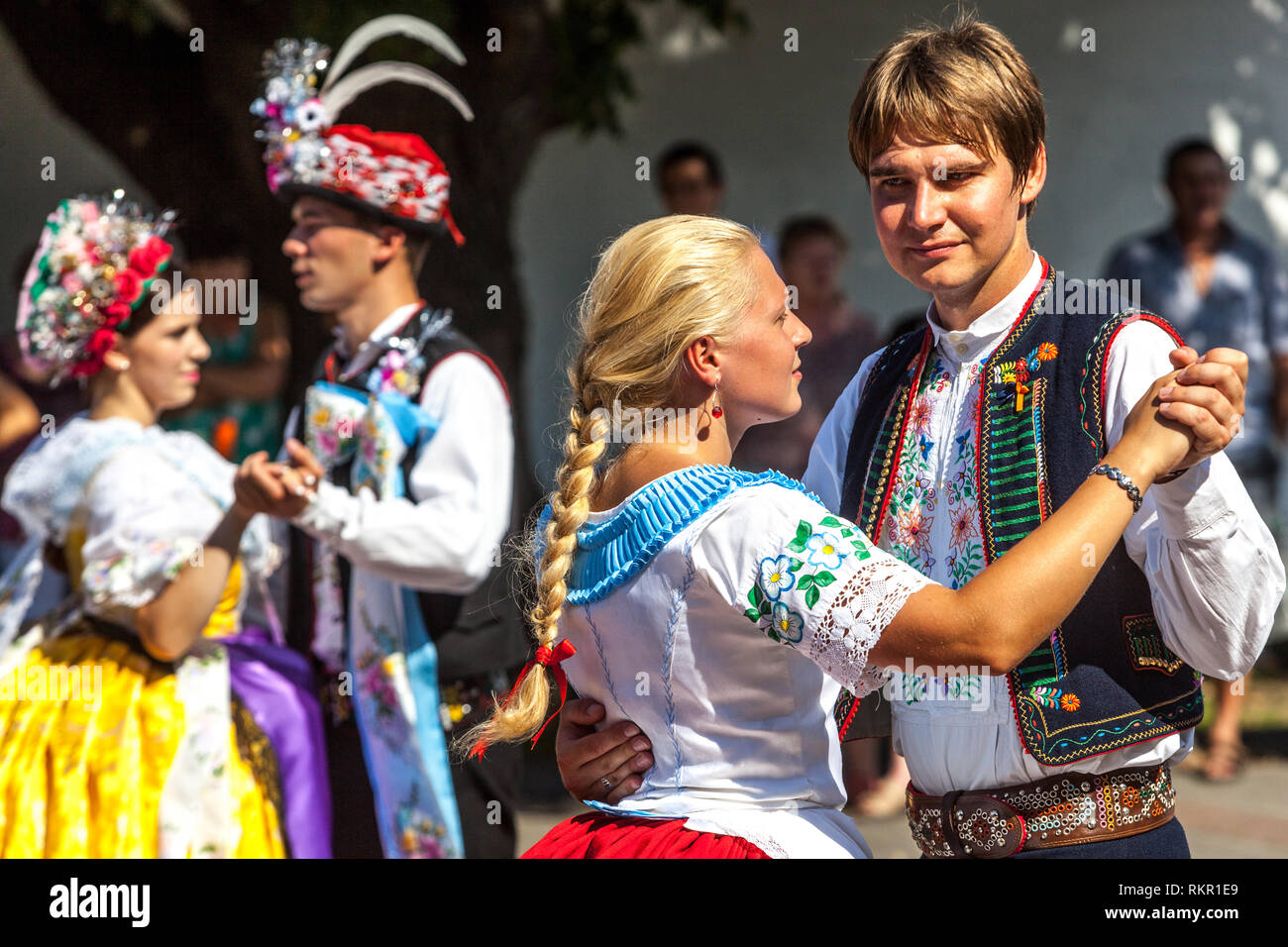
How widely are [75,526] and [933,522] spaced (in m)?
2.23

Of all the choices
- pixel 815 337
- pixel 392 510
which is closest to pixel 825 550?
pixel 392 510

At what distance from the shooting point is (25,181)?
367 centimetres

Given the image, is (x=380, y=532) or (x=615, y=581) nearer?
(x=615, y=581)

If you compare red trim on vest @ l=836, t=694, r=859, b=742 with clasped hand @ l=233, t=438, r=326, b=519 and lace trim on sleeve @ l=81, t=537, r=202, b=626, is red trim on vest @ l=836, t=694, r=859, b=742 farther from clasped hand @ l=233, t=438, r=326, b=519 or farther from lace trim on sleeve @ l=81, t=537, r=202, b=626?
lace trim on sleeve @ l=81, t=537, r=202, b=626

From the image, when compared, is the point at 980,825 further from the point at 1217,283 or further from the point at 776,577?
the point at 1217,283

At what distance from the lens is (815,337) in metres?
4.85

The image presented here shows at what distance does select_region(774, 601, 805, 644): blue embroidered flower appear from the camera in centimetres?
151

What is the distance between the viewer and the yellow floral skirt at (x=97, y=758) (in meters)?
2.90

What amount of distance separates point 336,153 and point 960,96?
2024 mm

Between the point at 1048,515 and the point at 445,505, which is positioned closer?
the point at 1048,515

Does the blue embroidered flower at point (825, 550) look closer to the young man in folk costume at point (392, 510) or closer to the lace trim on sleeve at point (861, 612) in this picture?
the lace trim on sleeve at point (861, 612)

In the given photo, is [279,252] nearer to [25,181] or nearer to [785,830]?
[25,181]

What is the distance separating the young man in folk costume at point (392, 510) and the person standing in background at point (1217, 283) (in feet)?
9.28
